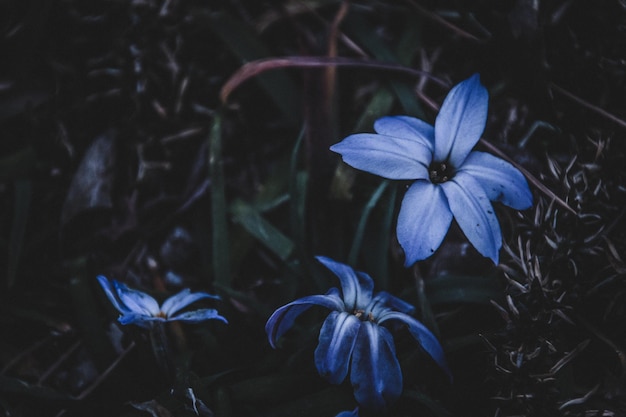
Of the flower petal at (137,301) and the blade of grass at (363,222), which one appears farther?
the blade of grass at (363,222)

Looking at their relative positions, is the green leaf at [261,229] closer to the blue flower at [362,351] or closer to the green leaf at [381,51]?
the blue flower at [362,351]

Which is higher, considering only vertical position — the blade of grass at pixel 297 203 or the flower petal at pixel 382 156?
the flower petal at pixel 382 156

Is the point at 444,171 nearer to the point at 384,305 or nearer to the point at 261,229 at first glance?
the point at 384,305

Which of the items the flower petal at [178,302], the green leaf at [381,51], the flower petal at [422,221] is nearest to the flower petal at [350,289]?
the flower petal at [422,221]

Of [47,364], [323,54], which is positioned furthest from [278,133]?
[47,364]

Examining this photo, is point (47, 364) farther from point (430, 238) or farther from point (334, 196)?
point (430, 238)

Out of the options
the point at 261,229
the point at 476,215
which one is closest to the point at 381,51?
the point at 261,229
